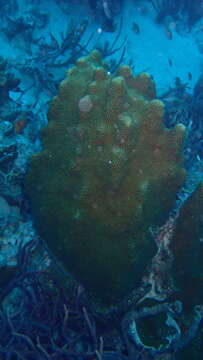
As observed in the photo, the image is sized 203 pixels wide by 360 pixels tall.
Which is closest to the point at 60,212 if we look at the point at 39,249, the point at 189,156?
the point at 39,249

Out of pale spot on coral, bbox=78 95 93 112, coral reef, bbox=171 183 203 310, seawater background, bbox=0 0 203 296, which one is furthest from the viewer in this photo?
seawater background, bbox=0 0 203 296

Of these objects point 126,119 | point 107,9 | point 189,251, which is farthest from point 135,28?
point 189,251

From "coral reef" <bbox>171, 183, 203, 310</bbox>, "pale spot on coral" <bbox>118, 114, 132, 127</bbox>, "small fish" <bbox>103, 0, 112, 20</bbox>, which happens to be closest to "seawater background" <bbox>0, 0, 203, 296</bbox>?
"small fish" <bbox>103, 0, 112, 20</bbox>

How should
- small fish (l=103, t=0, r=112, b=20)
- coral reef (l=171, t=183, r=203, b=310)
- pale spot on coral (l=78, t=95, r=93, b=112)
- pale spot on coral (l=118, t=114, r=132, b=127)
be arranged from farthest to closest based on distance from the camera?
small fish (l=103, t=0, r=112, b=20)
pale spot on coral (l=78, t=95, r=93, b=112)
coral reef (l=171, t=183, r=203, b=310)
pale spot on coral (l=118, t=114, r=132, b=127)

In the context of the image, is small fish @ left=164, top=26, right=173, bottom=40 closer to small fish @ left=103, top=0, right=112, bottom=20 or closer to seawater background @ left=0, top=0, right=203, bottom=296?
seawater background @ left=0, top=0, right=203, bottom=296

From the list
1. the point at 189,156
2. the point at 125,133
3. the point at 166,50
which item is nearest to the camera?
the point at 125,133

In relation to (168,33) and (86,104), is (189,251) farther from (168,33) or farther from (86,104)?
(168,33)

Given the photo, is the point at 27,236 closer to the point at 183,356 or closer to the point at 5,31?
the point at 183,356

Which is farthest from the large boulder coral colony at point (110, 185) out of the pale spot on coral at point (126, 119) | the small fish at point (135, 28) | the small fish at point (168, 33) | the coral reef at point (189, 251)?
the small fish at point (168, 33)
